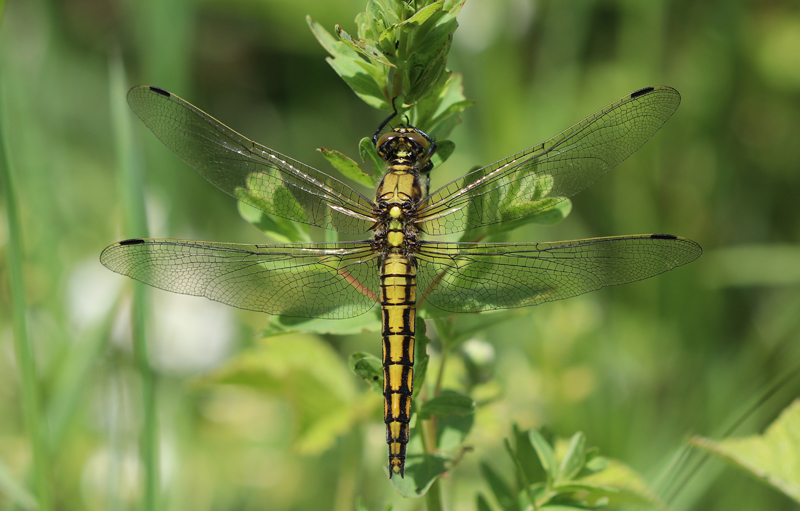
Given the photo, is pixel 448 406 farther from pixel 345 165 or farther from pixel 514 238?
pixel 514 238

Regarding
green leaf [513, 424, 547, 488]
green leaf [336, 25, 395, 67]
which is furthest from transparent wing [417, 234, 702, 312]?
green leaf [336, 25, 395, 67]

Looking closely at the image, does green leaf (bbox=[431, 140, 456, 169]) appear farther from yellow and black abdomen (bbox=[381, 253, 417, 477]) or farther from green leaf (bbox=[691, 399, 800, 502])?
green leaf (bbox=[691, 399, 800, 502])

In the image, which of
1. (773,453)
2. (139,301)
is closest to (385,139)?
(139,301)

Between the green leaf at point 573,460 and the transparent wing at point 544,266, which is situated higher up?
the transparent wing at point 544,266

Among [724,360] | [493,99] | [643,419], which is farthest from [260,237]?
[724,360]

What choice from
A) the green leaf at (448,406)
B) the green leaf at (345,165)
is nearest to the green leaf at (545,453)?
the green leaf at (448,406)

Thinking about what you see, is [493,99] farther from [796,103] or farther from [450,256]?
[450,256]

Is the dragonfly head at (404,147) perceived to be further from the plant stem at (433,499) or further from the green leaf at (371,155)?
the plant stem at (433,499)
